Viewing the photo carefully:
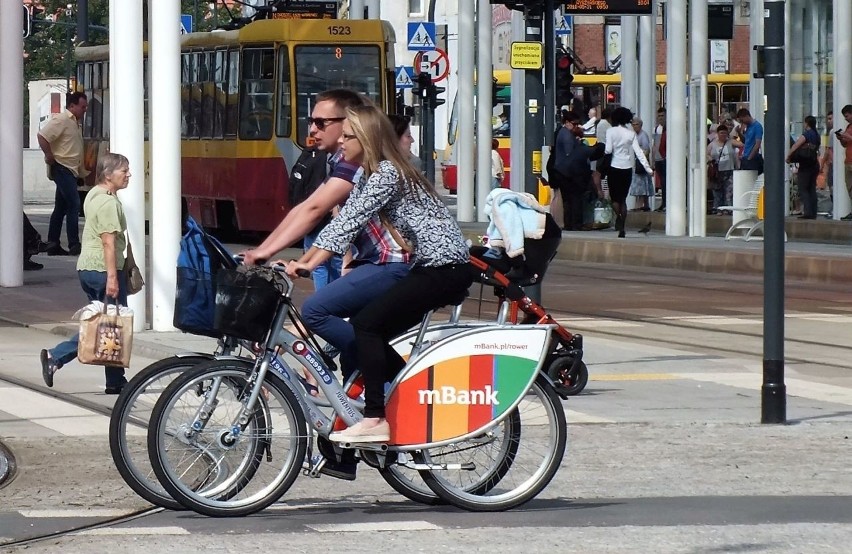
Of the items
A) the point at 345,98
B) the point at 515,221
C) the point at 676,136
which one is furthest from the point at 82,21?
the point at 345,98

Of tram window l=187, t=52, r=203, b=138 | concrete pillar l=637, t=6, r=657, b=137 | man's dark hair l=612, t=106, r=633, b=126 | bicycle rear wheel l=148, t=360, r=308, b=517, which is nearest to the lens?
bicycle rear wheel l=148, t=360, r=308, b=517

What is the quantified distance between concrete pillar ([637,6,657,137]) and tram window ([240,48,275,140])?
10284 millimetres

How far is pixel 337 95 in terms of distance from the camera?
7918 millimetres

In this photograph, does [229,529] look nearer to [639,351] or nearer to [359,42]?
[639,351]

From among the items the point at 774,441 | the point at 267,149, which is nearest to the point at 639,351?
the point at 774,441

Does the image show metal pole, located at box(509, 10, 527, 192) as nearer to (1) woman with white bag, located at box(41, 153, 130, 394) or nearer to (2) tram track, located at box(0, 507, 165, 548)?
(1) woman with white bag, located at box(41, 153, 130, 394)

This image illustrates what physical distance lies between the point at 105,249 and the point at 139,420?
154 inches

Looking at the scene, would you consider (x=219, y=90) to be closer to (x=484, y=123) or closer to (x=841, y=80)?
(x=484, y=123)

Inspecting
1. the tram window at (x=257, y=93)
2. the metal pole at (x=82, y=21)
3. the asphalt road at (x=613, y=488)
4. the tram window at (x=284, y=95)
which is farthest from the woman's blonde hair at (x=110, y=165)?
the metal pole at (x=82, y=21)

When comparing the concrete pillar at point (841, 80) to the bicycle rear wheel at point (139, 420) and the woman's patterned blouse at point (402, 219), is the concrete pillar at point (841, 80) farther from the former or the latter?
the bicycle rear wheel at point (139, 420)

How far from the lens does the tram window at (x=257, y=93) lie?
26.1 metres

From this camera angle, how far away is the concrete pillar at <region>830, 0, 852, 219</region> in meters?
26.2

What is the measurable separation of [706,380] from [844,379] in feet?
3.07

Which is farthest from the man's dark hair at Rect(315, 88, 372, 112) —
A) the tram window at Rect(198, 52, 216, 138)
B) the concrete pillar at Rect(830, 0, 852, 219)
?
the tram window at Rect(198, 52, 216, 138)
